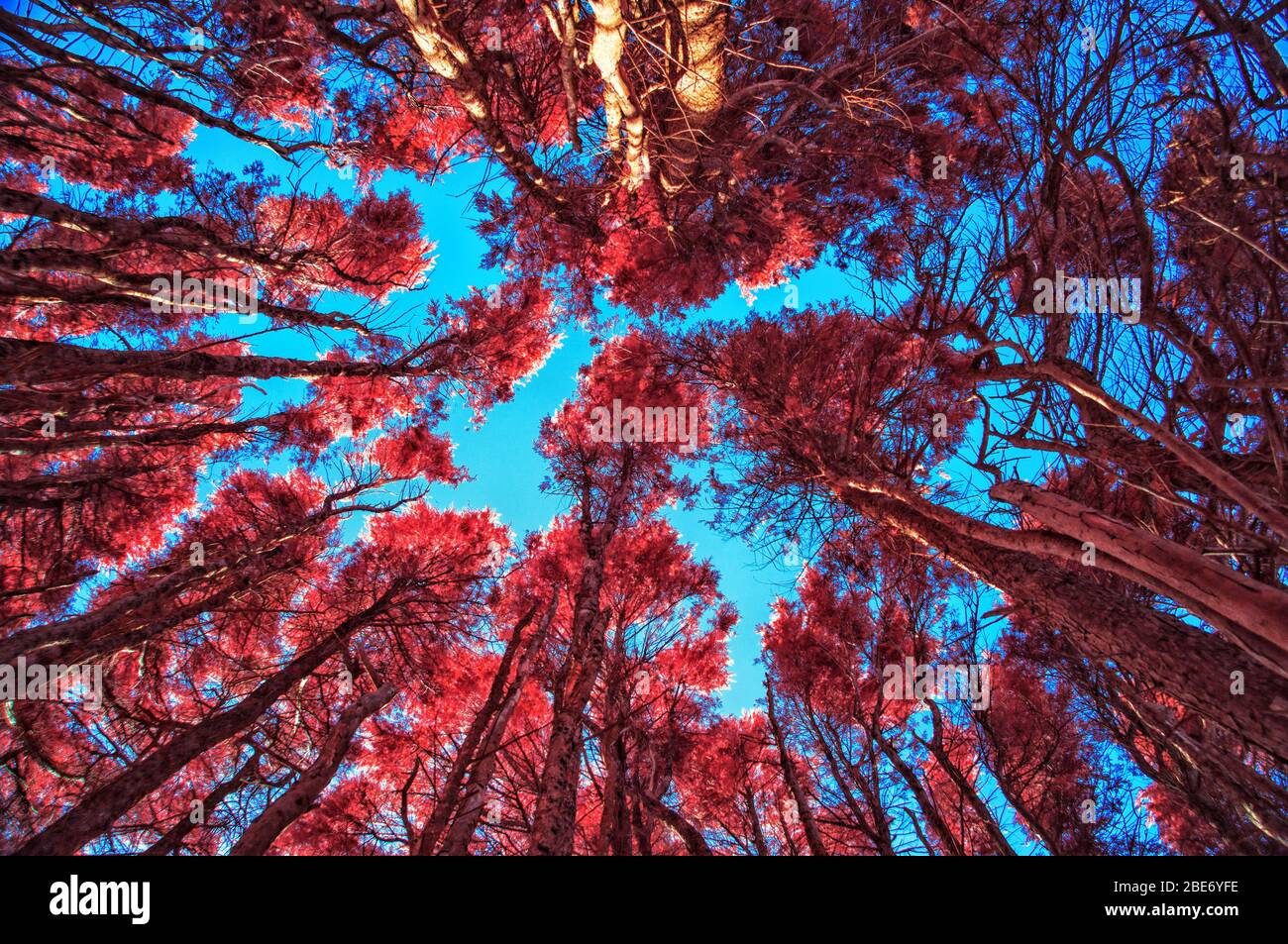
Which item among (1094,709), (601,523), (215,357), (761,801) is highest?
(215,357)

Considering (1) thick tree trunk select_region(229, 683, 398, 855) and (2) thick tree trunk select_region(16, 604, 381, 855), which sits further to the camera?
(2) thick tree trunk select_region(16, 604, 381, 855)

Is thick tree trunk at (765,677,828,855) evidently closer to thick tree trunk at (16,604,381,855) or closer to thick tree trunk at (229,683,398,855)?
thick tree trunk at (229,683,398,855)

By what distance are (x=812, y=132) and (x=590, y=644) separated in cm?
822

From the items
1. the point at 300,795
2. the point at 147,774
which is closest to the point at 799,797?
the point at 300,795

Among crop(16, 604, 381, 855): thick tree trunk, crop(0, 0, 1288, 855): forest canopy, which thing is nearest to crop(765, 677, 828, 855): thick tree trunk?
crop(0, 0, 1288, 855): forest canopy

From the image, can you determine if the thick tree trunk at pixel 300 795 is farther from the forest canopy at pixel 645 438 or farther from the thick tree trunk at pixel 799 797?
the thick tree trunk at pixel 799 797

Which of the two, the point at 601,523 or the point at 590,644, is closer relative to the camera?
the point at 590,644

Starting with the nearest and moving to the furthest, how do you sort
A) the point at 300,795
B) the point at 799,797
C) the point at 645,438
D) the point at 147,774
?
the point at 300,795 < the point at 147,774 < the point at 799,797 < the point at 645,438

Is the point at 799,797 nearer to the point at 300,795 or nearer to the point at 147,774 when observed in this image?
the point at 300,795

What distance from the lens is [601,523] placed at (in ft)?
29.2

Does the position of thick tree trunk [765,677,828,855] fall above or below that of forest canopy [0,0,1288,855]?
below

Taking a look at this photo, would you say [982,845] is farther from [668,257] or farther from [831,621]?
[668,257]

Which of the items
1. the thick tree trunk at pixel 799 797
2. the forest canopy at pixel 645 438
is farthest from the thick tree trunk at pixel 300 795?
the thick tree trunk at pixel 799 797
